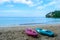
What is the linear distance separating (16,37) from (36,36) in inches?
59.2

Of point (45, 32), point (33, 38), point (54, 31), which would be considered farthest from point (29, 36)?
point (54, 31)

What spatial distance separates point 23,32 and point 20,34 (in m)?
0.50

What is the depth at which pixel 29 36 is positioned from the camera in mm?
15836

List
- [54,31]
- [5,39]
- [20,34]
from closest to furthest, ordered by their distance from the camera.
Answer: [5,39], [20,34], [54,31]

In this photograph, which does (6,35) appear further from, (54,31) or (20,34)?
(54,31)

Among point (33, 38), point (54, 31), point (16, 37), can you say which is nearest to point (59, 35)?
point (54, 31)

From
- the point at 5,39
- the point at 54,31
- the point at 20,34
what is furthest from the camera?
the point at 54,31

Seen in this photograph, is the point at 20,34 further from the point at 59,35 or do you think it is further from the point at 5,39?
the point at 59,35

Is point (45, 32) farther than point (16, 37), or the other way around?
point (45, 32)

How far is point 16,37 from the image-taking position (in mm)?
15383

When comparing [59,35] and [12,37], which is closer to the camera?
[12,37]

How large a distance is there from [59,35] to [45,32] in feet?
3.50

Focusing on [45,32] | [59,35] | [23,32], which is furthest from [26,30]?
[59,35]

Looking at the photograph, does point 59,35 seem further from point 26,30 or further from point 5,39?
point 5,39
